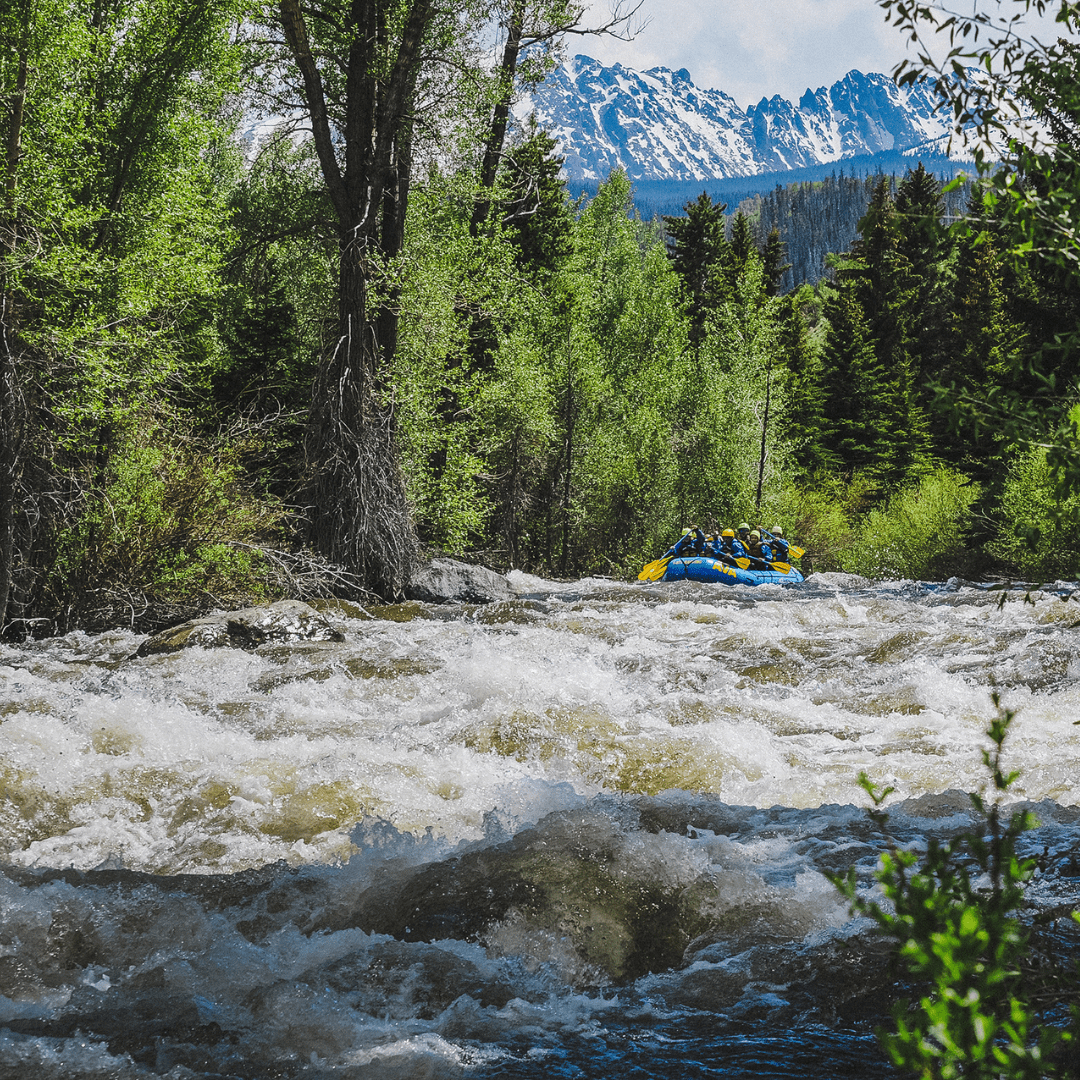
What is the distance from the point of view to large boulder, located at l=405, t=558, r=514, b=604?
38.3ft

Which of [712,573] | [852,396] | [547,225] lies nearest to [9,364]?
[712,573]

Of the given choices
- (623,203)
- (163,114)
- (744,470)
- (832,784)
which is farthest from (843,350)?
(832,784)

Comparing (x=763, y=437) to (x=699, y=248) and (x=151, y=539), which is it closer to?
(x=699, y=248)

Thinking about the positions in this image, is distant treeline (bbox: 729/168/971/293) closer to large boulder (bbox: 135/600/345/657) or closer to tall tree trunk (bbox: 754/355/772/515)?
tall tree trunk (bbox: 754/355/772/515)

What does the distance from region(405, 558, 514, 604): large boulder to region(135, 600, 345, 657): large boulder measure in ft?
9.10

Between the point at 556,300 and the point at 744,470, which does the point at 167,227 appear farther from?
the point at 744,470

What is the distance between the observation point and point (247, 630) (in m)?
8.23

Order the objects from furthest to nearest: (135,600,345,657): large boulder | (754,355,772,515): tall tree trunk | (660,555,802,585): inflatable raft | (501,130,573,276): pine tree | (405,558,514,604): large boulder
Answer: (501,130,573,276): pine tree < (754,355,772,515): tall tree trunk < (660,555,802,585): inflatable raft < (405,558,514,604): large boulder < (135,600,345,657): large boulder

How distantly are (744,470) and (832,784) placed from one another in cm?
2049

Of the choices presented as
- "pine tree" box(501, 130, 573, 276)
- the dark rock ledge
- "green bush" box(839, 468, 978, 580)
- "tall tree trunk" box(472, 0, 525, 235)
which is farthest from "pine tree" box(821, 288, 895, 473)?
the dark rock ledge

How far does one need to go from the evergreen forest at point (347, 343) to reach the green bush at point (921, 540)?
4.0 inches

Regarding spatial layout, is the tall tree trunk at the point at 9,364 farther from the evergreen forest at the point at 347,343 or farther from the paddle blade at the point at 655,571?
the paddle blade at the point at 655,571

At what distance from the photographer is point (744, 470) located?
24766mm

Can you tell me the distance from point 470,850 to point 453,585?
8043mm
